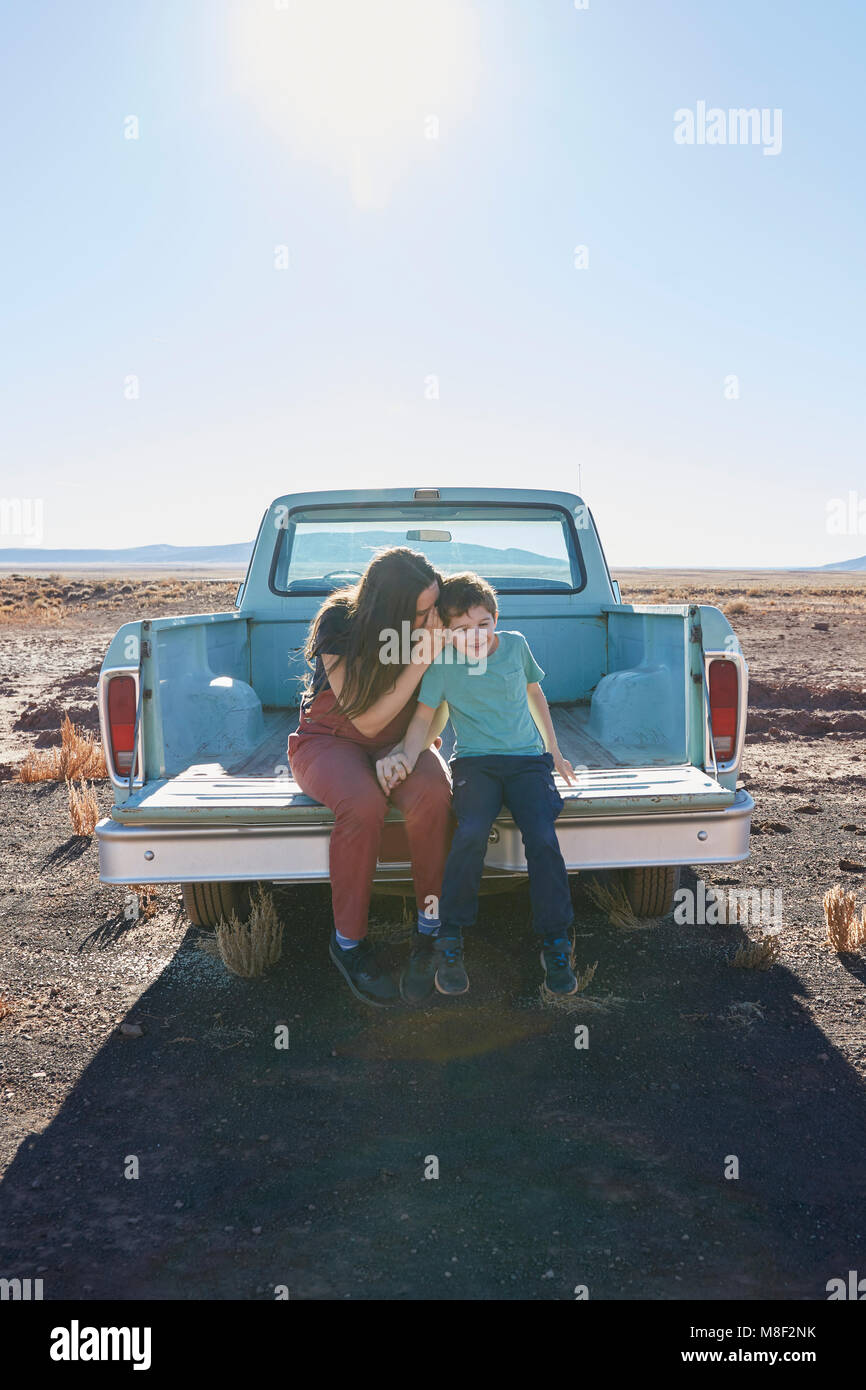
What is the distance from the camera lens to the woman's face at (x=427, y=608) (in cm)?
354

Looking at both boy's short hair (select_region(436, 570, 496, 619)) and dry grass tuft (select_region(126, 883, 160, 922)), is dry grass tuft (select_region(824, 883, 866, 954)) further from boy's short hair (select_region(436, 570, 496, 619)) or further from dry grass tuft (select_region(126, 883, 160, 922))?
dry grass tuft (select_region(126, 883, 160, 922))

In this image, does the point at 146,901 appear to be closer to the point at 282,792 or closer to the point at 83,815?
the point at 83,815

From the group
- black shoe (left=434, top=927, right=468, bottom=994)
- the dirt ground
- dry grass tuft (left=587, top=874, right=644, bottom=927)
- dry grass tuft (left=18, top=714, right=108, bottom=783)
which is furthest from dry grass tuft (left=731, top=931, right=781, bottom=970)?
dry grass tuft (left=18, top=714, right=108, bottom=783)

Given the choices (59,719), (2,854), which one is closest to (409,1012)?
(2,854)

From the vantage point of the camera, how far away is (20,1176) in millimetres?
2740

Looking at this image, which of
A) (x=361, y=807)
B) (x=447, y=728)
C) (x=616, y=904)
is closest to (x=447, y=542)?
(x=447, y=728)

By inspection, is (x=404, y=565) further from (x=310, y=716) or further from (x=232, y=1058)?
(x=232, y=1058)

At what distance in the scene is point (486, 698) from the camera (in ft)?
12.0

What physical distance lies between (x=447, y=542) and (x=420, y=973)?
2733mm

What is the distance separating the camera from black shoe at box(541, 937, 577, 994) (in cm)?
351

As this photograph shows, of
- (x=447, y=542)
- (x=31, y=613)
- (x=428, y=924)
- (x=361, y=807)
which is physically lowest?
(x=428, y=924)

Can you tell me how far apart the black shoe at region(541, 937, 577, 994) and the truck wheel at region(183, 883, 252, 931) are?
134 cm

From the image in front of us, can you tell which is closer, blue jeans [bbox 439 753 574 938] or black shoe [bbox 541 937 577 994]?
blue jeans [bbox 439 753 574 938]

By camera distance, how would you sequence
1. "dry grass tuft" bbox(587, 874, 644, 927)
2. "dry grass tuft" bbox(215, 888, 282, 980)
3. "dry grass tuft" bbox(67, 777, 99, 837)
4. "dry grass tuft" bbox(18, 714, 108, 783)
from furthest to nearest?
"dry grass tuft" bbox(18, 714, 108, 783) < "dry grass tuft" bbox(67, 777, 99, 837) < "dry grass tuft" bbox(587, 874, 644, 927) < "dry grass tuft" bbox(215, 888, 282, 980)
